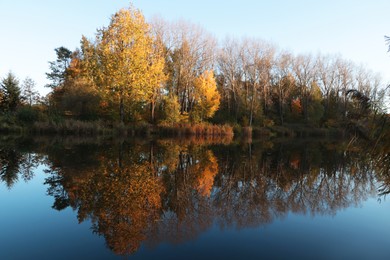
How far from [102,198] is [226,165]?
19.4ft

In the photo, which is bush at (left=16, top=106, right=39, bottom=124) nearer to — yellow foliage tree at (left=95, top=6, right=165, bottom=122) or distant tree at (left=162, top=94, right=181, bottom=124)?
yellow foliage tree at (left=95, top=6, right=165, bottom=122)

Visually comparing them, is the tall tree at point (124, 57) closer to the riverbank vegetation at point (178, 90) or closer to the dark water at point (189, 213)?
the riverbank vegetation at point (178, 90)

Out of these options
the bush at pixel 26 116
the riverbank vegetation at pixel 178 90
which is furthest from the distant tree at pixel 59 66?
the bush at pixel 26 116

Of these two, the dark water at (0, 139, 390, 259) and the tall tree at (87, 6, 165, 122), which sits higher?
the tall tree at (87, 6, 165, 122)

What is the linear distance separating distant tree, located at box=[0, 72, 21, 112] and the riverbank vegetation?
0.12 metres

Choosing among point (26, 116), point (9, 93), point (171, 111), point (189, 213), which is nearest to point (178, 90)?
point (171, 111)

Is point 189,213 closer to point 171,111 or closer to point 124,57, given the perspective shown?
point 124,57

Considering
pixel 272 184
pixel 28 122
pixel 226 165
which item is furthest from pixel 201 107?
pixel 272 184

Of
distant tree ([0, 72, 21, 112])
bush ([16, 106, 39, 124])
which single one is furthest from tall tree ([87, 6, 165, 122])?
distant tree ([0, 72, 21, 112])

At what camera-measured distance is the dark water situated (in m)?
3.72

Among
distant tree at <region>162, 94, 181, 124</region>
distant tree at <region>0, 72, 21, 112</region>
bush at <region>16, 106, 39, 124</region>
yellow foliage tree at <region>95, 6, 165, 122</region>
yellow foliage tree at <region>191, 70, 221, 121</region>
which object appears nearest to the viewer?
yellow foliage tree at <region>95, 6, 165, 122</region>

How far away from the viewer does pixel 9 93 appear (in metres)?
31.6

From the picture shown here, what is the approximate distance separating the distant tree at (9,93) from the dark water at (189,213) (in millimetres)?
27811

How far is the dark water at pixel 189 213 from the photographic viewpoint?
3719 millimetres
